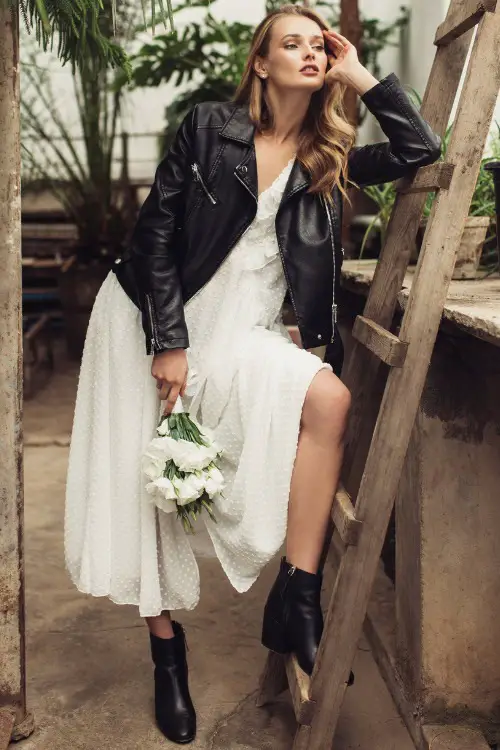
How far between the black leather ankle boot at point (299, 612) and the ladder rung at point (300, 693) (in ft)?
0.07

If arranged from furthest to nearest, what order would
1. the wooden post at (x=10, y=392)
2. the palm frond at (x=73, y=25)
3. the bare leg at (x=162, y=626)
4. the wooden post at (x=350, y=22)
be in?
the wooden post at (x=350, y=22), the bare leg at (x=162, y=626), the wooden post at (x=10, y=392), the palm frond at (x=73, y=25)

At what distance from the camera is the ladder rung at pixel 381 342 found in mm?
2115

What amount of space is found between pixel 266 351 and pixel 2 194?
0.77 meters

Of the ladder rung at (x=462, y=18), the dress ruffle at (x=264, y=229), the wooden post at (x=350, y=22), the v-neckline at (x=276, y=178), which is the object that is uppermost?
the wooden post at (x=350, y=22)

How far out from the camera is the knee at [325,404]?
7.48 ft

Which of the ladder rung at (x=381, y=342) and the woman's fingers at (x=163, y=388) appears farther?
the woman's fingers at (x=163, y=388)

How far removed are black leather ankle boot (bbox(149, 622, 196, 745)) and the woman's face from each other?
1.58 meters

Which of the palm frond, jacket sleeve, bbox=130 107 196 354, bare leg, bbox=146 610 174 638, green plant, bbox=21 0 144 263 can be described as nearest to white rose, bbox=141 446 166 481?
jacket sleeve, bbox=130 107 196 354

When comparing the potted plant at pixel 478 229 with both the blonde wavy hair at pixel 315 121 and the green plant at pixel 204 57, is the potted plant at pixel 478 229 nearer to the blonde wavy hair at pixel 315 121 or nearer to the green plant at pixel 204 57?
the blonde wavy hair at pixel 315 121

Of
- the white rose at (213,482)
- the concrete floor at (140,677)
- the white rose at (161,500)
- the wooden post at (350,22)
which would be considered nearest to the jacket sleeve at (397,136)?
the white rose at (213,482)

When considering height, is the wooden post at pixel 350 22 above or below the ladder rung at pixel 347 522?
above

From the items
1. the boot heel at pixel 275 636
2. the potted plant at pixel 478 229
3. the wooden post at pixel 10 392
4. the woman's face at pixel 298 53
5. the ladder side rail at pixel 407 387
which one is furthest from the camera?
the potted plant at pixel 478 229

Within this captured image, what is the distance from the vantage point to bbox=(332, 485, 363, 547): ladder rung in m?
2.18

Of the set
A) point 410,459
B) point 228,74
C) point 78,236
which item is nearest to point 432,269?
point 410,459
